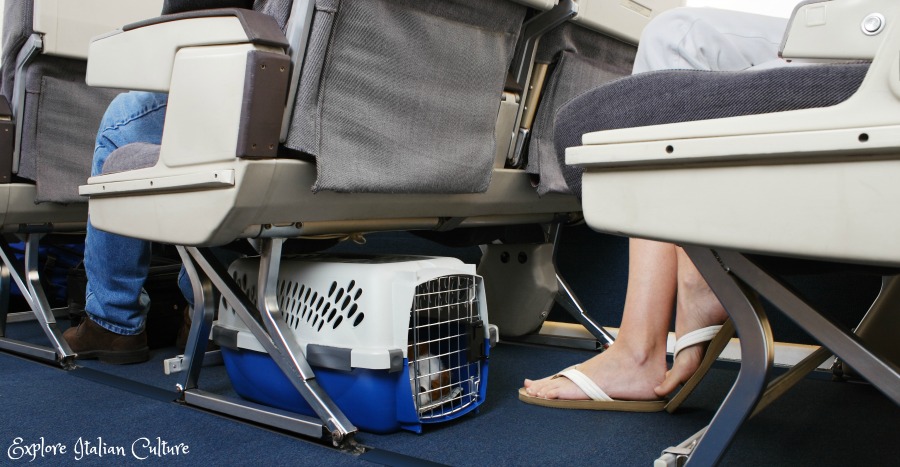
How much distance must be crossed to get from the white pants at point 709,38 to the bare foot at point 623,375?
0.70 metres

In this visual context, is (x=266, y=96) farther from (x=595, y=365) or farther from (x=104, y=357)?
(x=104, y=357)

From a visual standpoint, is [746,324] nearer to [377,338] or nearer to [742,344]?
[742,344]

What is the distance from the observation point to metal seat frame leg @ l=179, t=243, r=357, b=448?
3.98ft

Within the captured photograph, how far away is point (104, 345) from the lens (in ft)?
6.21

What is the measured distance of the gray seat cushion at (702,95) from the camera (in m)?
0.49

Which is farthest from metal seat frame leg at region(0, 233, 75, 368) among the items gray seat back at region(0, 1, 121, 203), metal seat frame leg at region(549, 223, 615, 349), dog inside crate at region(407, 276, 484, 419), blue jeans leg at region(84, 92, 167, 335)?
metal seat frame leg at region(549, 223, 615, 349)

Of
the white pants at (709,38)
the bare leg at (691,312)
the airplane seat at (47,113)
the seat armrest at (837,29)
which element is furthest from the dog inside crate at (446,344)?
the airplane seat at (47,113)

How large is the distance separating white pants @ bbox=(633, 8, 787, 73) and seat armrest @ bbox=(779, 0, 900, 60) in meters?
0.31

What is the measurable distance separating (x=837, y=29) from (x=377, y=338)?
2.92 ft

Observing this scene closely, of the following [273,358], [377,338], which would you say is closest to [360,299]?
[377,338]

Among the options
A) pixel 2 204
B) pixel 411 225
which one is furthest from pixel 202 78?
pixel 2 204

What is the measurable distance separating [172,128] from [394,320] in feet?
1.56

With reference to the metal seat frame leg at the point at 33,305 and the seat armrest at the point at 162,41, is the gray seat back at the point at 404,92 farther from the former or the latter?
the metal seat frame leg at the point at 33,305

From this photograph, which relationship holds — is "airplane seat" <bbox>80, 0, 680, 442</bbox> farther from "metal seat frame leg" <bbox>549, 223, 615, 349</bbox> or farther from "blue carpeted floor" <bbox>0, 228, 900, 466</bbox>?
"metal seat frame leg" <bbox>549, 223, 615, 349</bbox>
